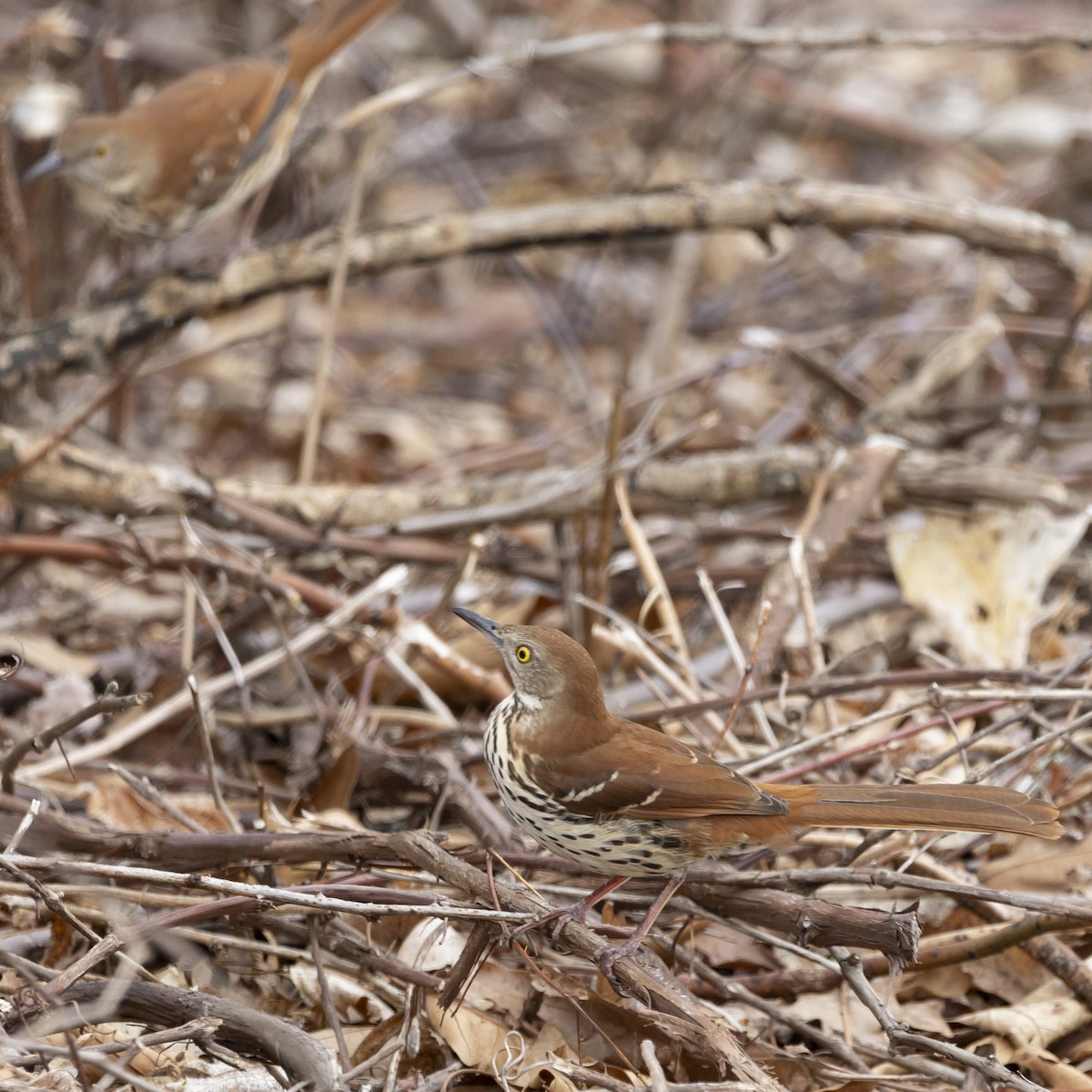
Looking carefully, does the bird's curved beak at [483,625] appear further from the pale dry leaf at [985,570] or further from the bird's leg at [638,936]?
the pale dry leaf at [985,570]

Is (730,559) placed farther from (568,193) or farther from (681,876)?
(568,193)

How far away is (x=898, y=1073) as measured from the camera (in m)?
2.74

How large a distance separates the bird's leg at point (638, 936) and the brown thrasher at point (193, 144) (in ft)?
9.96

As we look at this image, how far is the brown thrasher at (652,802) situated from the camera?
262 centimetres

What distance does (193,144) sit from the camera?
4695 millimetres

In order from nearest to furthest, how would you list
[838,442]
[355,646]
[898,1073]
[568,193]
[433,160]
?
[898,1073] < [355,646] < [838,442] < [433,160] < [568,193]

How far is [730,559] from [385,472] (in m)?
1.66

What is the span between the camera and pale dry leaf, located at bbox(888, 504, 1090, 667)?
3951 mm

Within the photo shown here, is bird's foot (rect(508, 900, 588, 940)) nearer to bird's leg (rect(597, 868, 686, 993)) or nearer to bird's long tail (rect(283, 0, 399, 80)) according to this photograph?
bird's leg (rect(597, 868, 686, 993))

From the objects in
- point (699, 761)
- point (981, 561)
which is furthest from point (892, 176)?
point (699, 761)

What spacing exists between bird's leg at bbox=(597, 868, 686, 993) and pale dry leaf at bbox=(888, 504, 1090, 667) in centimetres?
148

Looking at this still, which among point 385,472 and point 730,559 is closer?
point 730,559

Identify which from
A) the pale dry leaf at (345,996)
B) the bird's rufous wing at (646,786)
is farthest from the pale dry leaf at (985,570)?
the pale dry leaf at (345,996)

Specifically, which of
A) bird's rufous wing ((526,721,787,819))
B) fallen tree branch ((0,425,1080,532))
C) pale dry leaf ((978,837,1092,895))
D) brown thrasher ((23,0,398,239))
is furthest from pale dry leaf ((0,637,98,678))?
pale dry leaf ((978,837,1092,895))
